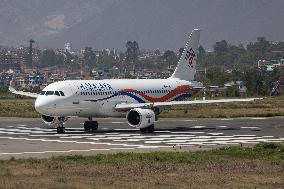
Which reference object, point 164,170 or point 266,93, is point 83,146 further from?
point 266,93

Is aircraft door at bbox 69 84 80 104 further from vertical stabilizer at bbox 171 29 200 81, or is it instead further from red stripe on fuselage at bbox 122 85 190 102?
vertical stabilizer at bbox 171 29 200 81

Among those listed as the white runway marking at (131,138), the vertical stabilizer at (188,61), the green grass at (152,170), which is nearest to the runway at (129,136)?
the white runway marking at (131,138)

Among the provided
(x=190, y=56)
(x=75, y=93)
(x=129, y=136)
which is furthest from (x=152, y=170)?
(x=190, y=56)

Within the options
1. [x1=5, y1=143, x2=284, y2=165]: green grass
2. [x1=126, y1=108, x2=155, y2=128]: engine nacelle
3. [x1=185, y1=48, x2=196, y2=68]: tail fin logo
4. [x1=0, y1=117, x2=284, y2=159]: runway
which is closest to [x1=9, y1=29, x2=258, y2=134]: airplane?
[x1=126, y1=108, x2=155, y2=128]: engine nacelle

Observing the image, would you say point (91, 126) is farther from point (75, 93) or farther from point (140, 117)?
point (140, 117)

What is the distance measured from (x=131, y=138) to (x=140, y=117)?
458cm

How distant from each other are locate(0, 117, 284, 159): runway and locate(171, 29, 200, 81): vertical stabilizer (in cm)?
345

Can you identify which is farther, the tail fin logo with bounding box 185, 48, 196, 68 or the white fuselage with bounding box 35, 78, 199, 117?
the tail fin logo with bounding box 185, 48, 196, 68

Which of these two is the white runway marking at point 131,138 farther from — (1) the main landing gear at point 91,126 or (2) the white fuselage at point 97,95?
(2) the white fuselage at point 97,95

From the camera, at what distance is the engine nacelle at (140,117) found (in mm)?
52500

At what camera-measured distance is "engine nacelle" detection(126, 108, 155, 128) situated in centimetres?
5250

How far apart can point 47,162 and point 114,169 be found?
10.7 ft

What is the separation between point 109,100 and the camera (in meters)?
56.4

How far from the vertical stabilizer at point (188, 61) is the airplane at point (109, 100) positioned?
2193 millimetres
